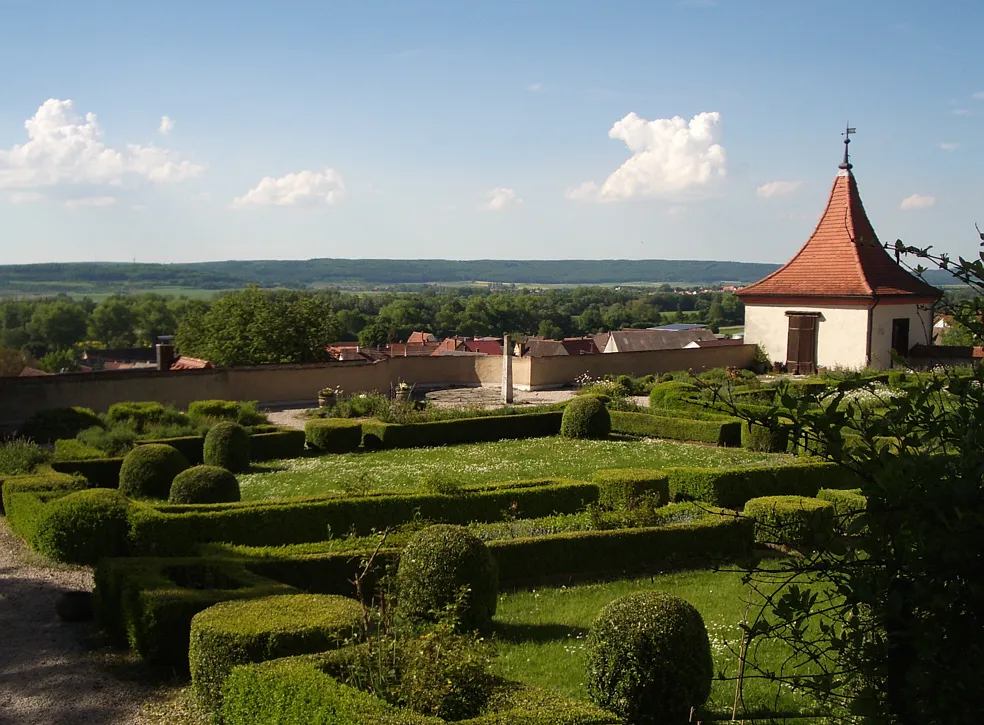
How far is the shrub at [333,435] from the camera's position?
2017cm

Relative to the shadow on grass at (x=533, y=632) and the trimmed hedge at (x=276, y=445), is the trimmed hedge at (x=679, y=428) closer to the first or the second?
the trimmed hedge at (x=276, y=445)

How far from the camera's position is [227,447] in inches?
699

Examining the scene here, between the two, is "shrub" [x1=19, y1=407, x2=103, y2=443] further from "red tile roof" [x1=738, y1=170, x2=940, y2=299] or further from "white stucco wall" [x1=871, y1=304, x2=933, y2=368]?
"white stucco wall" [x1=871, y1=304, x2=933, y2=368]

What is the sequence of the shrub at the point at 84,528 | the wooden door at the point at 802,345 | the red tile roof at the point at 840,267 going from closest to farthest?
the shrub at the point at 84,528
the red tile roof at the point at 840,267
the wooden door at the point at 802,345

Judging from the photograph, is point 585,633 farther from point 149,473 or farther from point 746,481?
point 149,473

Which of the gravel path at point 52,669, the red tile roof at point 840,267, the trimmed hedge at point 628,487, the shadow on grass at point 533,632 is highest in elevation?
the red tile roof at point 840,267

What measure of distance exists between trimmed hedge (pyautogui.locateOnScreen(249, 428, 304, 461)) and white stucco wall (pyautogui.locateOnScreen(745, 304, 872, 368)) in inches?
733

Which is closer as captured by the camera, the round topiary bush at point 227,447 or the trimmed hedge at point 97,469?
the trimmed hedge at point 97,469

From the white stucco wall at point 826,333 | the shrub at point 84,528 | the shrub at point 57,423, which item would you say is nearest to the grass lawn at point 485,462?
the shrub at point 84,528

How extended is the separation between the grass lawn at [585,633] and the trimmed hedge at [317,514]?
8.10ft

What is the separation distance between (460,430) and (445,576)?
514 inches

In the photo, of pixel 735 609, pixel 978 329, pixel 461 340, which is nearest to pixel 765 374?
pixel 735 609

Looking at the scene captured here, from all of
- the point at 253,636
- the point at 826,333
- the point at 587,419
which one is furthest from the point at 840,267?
the point at 253,636

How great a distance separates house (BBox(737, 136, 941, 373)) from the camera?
3008 cm
